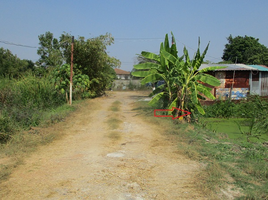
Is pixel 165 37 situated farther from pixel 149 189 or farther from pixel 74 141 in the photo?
pixel 149 189

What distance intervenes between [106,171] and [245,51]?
3325 cm

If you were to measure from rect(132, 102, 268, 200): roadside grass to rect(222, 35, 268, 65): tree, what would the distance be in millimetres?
25204

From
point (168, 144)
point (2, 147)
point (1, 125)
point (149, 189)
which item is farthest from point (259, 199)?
point (1, 125)

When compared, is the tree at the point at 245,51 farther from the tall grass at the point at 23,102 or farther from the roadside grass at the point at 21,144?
the roadside grass at the point at 21,144

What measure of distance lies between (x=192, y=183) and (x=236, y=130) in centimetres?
662

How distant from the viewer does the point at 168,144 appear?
304 inches

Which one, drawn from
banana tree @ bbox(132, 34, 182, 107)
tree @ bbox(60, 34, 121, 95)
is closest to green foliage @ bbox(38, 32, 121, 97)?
tree @ bbox(60, 34, 121, 95)

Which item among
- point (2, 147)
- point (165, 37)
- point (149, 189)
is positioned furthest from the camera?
point (165, 37)

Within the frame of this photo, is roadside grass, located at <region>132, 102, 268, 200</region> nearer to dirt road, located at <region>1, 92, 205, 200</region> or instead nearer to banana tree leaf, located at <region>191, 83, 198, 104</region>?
dirt road, located at <region>1, 92, 205, 200</region>

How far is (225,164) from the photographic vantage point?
570 centimetres

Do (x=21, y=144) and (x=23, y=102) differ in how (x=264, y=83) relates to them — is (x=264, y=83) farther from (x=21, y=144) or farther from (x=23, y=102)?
(x=21, y=144)

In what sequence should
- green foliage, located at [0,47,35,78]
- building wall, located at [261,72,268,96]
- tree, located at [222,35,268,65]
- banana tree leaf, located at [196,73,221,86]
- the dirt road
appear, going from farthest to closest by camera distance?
1. tree, located at [222,35,268,65]
2. green foliage, located at [0,47,35,78]
3. building wall, located at [261,72,268,96]
4. banana tree leaf, located at [196,73,221,86]
5. the dirt road

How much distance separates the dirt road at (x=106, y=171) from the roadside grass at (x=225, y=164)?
0.96ft

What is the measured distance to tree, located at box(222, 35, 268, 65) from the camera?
101ft
